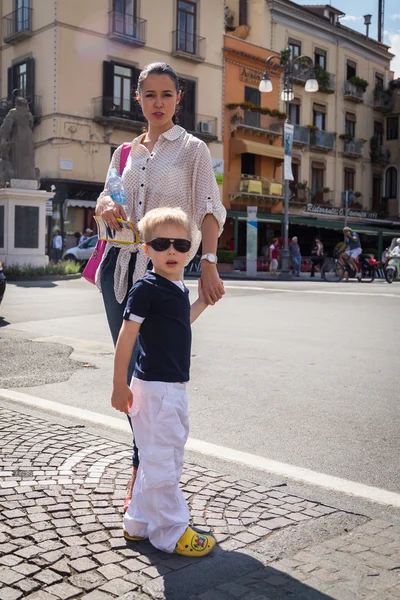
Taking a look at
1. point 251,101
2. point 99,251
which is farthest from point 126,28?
point 99,251

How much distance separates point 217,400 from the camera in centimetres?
550

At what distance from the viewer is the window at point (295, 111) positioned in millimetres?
42188

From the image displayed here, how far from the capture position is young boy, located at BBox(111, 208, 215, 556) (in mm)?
2674

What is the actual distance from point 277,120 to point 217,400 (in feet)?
121

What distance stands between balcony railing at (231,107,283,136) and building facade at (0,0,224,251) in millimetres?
4987

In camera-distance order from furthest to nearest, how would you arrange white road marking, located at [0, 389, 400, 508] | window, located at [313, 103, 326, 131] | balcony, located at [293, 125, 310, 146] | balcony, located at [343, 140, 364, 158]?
1. balcony, located at [343, 140, 364, 158]
2. window, located at [313, 103, 326, 131]
3. balcony, located at [293, 125, 310, 146]
4. white road marking, located at [0, 389, 400, 508]

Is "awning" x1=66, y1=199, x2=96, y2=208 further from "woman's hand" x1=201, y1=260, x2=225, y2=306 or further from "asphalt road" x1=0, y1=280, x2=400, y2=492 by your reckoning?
"woman's hand" x1=201, y1=260, x2=225, y2=306

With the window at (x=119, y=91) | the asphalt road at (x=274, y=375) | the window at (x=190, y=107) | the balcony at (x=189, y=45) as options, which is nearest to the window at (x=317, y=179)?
the window at (x=190, y=107)

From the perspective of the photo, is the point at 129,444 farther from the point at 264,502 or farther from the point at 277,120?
the point at 277,120

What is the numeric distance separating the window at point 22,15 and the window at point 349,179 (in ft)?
72.5

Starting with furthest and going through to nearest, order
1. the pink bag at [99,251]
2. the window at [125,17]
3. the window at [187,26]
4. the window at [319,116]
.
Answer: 1. the window at [319,116]
2. the window at [187,26]
3. the window at [125,17]
4. the pink bag at [99,251]

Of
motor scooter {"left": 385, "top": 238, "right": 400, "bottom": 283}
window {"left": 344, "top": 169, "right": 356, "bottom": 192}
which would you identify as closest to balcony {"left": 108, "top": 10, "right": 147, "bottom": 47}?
motor scooter {"left": 385, "top": 238, "right": 400, "bottom": 283}

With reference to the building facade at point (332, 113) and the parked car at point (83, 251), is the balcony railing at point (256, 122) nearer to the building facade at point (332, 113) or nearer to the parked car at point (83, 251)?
the building facade at point (332, 113)

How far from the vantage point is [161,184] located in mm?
3158
